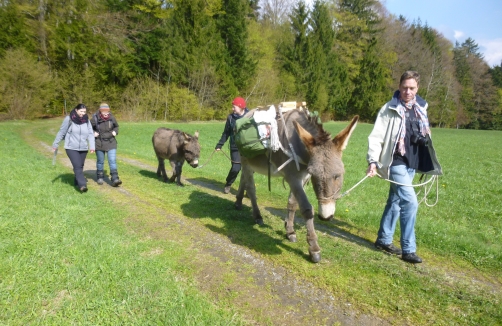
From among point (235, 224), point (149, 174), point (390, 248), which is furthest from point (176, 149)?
point (390, 248)

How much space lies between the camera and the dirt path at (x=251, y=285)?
3068 mm

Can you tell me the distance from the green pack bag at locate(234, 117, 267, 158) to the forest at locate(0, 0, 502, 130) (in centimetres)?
3293

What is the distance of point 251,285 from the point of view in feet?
11.8

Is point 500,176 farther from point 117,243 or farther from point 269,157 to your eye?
point 117,243

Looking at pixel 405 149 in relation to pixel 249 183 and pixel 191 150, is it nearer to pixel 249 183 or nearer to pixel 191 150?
pixel 249 183

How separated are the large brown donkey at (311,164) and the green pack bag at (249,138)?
294mm

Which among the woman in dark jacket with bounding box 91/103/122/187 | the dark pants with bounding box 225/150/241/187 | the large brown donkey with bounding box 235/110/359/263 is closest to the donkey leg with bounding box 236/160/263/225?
the large brown donkey with bounding box 235/110/359/263

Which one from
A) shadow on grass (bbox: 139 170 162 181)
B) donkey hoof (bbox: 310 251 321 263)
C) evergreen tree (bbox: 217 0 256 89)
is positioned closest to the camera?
donkey hoof (bbox: 310 251 321 263)

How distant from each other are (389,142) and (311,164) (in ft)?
4.37

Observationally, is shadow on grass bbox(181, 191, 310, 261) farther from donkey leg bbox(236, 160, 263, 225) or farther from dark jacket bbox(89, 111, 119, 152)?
dark jacket bbox(89, 111, 119, 152)

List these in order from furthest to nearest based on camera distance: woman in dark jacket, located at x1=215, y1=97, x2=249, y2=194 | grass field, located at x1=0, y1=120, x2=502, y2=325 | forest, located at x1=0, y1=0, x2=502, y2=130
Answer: forest, located at x1=0, y1=0, x2=502, y2=130
woman in dark jacket, located at x1=215, y1=97, x2=249, y2=194
grass field, located at x1=0, y1=120, x2=502, y2=325

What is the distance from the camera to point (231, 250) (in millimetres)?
4520

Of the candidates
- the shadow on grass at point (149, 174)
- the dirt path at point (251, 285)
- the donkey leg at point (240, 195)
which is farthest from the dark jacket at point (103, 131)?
the donkey leg at point (240, 195)

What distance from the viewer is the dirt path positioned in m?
3.07
